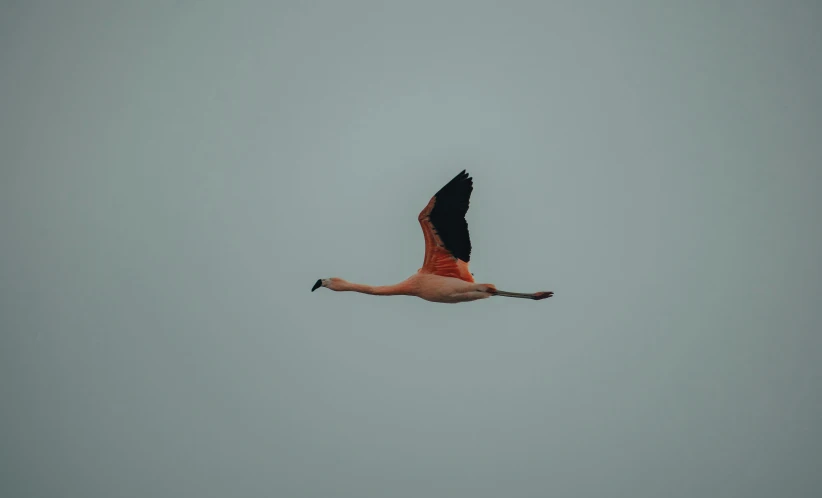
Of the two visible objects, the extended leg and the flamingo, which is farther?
the extended leg

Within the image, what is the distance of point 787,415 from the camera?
97.6m

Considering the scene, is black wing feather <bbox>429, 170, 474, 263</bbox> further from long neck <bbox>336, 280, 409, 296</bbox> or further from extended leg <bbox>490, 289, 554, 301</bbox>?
long neck <bbox>336, 280, 409, 296</bbox>

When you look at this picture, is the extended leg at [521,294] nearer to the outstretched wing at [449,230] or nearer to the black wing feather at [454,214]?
the outstretched wing at [449,230]

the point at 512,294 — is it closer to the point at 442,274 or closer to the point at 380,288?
the point at 442,274

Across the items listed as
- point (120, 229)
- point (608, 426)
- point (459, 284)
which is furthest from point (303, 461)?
point (459, 284)

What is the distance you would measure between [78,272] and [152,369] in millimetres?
23429

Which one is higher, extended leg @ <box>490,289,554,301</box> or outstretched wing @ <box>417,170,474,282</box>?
outstretched wing @ <box>417,170,474,282</box>

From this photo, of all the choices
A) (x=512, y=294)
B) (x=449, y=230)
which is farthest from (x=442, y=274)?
(x=512, y=294)

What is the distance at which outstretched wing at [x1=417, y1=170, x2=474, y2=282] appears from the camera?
48.8ft

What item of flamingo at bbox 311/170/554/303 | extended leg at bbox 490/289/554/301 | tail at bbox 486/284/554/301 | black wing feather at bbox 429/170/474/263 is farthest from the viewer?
extended leg at bbox 490/289/554/301

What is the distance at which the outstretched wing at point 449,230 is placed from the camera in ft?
48.8

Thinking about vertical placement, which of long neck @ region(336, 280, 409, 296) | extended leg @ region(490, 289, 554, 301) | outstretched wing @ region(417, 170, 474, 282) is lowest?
long neck @ region(336, 280, 409, 296)

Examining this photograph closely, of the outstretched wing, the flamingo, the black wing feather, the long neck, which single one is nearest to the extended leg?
the flamingo

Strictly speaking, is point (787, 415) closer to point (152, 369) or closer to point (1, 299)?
point (152, 369)
